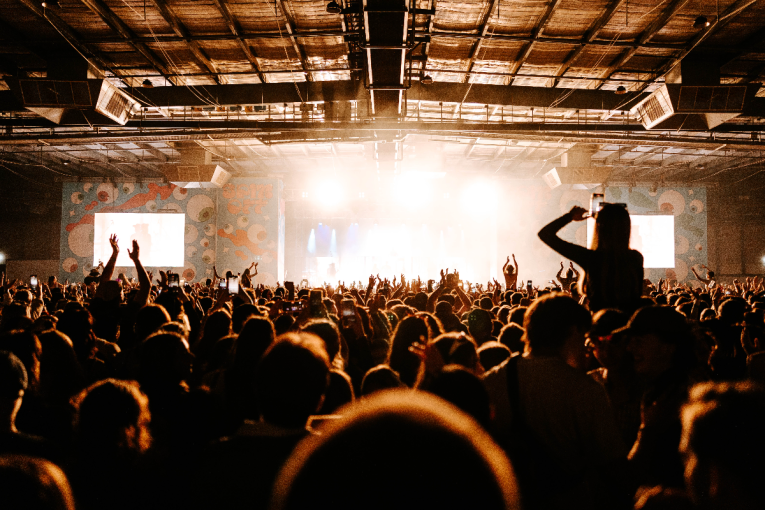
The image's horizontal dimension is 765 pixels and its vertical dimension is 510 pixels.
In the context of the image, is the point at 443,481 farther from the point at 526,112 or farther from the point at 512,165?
the point at 512,165

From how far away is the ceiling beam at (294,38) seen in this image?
24.4ft

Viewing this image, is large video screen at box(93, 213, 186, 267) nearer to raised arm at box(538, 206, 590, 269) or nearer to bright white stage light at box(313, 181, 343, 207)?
bright white stage light at box(313, 181, 343, 207)

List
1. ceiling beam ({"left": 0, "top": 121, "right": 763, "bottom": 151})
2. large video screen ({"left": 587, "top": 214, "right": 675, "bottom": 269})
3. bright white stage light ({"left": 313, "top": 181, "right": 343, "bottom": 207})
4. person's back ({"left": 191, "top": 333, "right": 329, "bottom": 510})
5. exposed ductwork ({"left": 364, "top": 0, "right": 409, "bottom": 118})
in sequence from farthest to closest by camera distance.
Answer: bright white stage light ({"left": 313, "top": 181, "right": 343, "bottom": 207}) < large video screen ({"left": 587, "top": 214, "right": 675, "bottom": 269}) < ceiling beam ({"left": 0, "top": 121, "right": 763, "bottom": 151}) < exposed ductwork ({"left": 364, "top": 0, "right": 409, "bottom": 118}) < person's back ({"left": 191, "top": 333, "right": 329, "bottom": 510})

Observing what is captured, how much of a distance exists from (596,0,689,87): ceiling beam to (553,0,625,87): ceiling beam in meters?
0.75

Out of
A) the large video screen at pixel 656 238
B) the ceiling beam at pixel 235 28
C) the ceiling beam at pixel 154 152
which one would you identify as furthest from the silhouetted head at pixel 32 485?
the large video screen at pixel 656 238

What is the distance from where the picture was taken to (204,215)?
1986 centimetres

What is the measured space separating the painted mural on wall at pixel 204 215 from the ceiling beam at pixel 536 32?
12578mm

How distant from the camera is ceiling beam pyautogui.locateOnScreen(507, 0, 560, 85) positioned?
7375 millimetres

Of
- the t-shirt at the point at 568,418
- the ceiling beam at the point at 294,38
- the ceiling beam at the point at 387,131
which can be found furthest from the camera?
the ceiling beam at the point at 387,131

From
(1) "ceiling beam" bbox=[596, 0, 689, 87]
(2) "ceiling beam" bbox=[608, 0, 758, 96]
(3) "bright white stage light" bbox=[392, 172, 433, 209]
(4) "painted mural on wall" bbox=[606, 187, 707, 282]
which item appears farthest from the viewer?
(3) "bright white stage light" bbox=[392, 172, 433, 209]

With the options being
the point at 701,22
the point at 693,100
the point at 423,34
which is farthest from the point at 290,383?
the point at 693,100

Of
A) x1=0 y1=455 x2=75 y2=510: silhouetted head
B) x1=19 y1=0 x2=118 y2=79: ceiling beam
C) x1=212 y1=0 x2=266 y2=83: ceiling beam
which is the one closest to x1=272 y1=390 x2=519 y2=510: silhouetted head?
x1=0 y1=455 x2=75 y2=510: silhouetted head

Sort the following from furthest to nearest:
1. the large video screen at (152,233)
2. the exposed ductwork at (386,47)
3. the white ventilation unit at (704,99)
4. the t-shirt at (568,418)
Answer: the large video screen at (152,233) < the white ventilation unit at (704,99) < the exposed ductwork at (386,47) < the t-shirt at (568,418)

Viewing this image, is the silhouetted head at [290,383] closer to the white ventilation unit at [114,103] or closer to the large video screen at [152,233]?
the white ventilation unit at [114,103]
